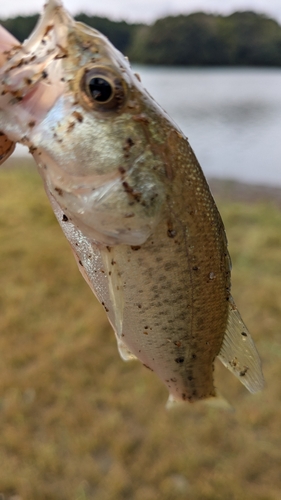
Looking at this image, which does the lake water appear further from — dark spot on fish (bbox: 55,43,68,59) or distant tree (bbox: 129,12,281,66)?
dark spot on fish (bbox: 55,43,68,59)

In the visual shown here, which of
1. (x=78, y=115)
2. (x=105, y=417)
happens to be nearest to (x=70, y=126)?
(x=78, y=115)

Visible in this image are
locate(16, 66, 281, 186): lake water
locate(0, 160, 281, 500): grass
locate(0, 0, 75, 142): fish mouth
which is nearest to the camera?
locate(0, 0, 75, 142): fish mouth

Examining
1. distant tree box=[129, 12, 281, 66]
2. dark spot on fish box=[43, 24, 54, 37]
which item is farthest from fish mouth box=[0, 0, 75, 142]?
distant tree box=[129, 12, 281, 66]

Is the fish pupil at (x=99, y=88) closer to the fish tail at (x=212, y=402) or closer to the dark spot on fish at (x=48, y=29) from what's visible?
the dark spot on fish at (x=48, y=29)

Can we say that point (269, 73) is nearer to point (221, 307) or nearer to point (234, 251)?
point (234, 251)

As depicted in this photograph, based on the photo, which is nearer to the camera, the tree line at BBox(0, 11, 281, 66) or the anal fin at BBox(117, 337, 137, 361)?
the anal fin at BBox(117, 337, 137, 361)

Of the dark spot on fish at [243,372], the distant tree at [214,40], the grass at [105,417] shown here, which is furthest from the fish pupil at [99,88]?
the distant tree at [214,40]

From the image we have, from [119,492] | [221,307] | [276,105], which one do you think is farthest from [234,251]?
[276,105]
